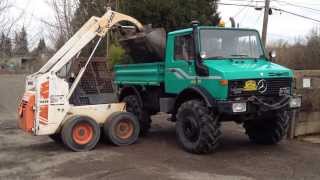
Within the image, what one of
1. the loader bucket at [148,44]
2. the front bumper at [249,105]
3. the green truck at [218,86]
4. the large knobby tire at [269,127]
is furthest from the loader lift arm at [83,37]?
the large knobby tire at [269,127]

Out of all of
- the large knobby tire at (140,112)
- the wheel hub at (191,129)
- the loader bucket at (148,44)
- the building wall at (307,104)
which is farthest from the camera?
the large knobby tire at (140,112)

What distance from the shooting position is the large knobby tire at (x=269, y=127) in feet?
35.4

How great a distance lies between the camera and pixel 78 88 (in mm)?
11727

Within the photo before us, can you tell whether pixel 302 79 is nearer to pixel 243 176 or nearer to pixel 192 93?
pixel 192 93

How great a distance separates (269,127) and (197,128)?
6.34 ft

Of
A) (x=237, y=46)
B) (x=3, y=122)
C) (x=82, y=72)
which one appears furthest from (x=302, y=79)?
(x=3, y=122)

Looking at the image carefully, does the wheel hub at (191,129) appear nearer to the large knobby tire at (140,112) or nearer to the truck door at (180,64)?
the truck door at (180,64)

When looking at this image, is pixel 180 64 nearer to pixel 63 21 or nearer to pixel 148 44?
pixel 148 44

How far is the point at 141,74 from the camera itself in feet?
40.5

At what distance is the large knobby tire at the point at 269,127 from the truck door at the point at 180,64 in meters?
1.68

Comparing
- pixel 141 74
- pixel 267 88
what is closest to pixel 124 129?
pixel 141 74

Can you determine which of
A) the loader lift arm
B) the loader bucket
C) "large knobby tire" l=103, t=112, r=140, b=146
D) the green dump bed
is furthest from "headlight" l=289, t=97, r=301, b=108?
the loader lift arm

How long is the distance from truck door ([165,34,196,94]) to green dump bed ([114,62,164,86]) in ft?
1.24

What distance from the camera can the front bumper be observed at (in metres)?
9.53
